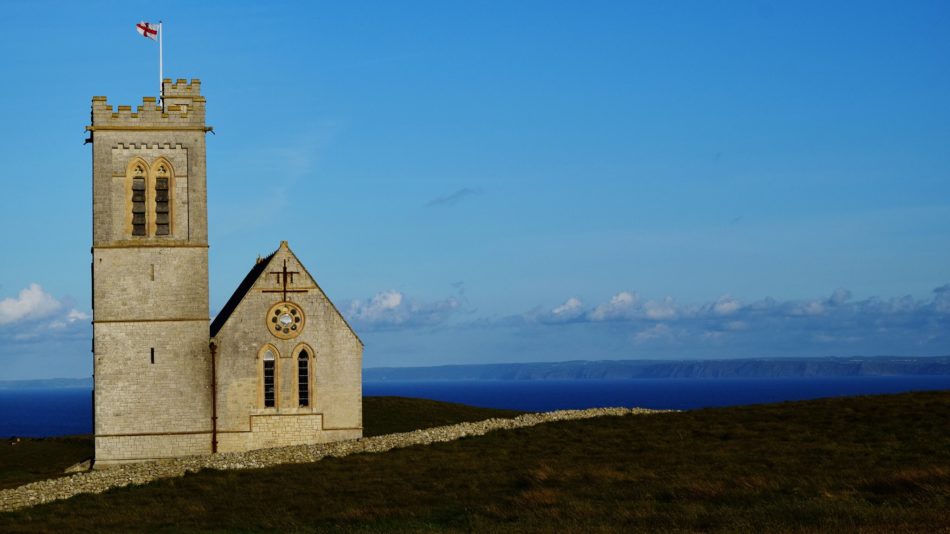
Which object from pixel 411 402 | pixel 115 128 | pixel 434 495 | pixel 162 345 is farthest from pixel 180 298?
pixel 411 402

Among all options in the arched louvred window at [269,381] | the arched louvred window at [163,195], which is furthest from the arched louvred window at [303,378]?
the arched louvred window at [163,195]

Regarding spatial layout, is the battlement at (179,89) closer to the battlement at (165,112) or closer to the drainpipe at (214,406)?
the battlement at (165,112)

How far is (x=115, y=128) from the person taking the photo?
39094 mm

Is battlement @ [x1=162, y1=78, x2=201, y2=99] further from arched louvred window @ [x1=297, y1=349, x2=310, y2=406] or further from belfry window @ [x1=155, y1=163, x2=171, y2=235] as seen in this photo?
arched louvred window @ [x1=297, y1=349, x2=310, y2=406]

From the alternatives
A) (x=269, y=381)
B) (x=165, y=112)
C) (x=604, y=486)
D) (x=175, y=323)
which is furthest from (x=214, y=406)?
(x=604, y=486)

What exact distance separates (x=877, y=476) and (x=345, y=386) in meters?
21.4

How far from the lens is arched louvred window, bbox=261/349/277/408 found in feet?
131

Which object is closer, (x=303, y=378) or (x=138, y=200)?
(x=138, y=200)

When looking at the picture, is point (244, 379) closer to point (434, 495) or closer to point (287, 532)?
point (434, 495)

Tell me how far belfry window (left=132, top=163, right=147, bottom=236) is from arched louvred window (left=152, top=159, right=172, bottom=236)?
448 millimetres

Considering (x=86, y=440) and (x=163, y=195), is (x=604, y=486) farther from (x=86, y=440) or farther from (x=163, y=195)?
(x=86, y=440)

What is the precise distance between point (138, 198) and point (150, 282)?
301cm

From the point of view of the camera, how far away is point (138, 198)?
3934 cm

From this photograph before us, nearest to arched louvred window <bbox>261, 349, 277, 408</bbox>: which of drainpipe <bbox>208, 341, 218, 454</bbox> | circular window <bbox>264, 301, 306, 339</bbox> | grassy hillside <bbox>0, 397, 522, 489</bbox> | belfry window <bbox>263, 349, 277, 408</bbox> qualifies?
belfry window <bbox>263, 349, 277, 408</bbox>
